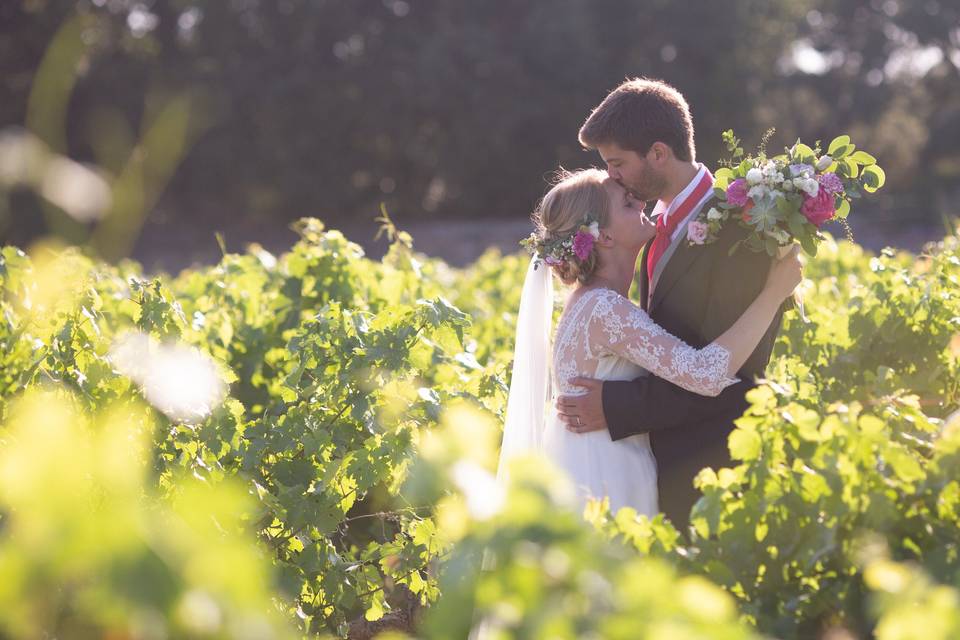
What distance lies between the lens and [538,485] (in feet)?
4.45

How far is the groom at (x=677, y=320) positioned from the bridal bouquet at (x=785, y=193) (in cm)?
13

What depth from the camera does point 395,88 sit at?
108 ft

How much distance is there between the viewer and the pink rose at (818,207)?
349 cm

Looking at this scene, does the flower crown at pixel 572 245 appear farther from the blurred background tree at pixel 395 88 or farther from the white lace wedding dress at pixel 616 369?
the blurred background tree at pixel 395 88

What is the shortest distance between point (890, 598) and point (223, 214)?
3469cm

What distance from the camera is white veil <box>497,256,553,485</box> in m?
4.15

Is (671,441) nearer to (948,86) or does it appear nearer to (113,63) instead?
(113,63)

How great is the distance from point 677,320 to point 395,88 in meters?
29.9

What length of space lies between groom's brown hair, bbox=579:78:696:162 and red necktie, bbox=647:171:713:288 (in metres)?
0.15

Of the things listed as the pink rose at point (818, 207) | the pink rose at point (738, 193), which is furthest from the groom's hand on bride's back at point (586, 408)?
the pink rose at point (818, 207)

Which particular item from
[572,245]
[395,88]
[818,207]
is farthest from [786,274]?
[395,88]

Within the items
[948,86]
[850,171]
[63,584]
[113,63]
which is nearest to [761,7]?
[948,86]

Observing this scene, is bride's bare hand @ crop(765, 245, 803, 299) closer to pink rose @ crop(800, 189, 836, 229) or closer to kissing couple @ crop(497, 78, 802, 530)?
kissing couple @ crop(497, 78, 802, 530)

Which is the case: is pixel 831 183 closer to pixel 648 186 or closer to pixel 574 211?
pixel 648 186
